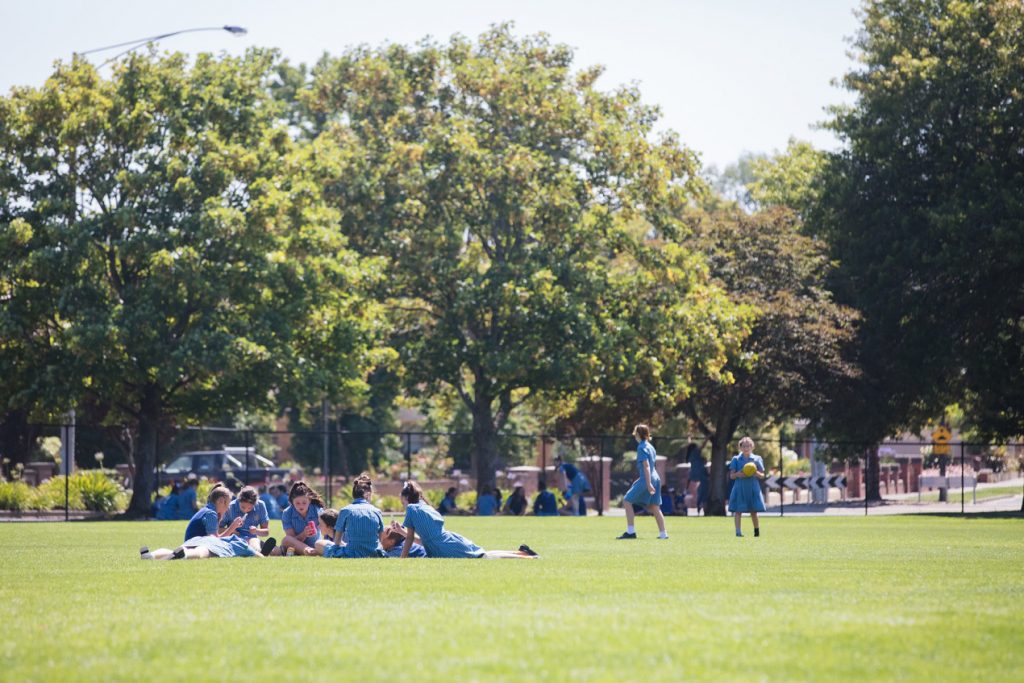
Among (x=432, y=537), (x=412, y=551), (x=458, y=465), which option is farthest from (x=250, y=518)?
(x=458, y=465)

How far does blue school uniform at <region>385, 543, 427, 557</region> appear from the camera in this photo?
1839 centimetres

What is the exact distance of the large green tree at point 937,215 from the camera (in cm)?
4159

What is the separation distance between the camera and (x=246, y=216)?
4109 cm

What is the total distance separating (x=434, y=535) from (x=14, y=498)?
81.5 feet

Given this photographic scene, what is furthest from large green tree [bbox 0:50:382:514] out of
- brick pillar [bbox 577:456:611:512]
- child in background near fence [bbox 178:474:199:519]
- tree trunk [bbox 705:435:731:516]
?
tree trunk [bbox 705:435:731:516]

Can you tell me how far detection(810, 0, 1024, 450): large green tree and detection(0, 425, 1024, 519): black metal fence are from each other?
278 cm

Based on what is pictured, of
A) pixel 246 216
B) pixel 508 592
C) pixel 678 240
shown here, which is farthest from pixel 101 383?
pixel 508 592

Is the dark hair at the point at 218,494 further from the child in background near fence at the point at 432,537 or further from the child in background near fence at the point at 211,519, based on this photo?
the child in background near fence at the point at 432,537

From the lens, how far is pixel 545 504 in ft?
145

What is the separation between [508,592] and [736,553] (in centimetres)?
757

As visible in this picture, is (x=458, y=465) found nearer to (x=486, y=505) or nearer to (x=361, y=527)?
(x=486, y=505)

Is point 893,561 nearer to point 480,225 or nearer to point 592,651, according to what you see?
point 592,651

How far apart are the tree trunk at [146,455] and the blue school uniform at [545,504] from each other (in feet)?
37.9

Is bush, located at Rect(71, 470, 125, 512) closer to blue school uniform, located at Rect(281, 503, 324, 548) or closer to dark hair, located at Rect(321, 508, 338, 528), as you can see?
dark hair, located at Rect(321, 508, 338, 528)
